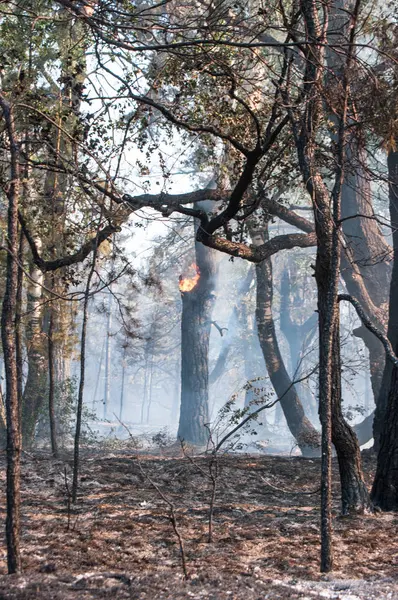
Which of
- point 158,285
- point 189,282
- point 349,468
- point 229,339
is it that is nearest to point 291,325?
point 229,339

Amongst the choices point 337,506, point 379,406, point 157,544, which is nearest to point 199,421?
point 379,406

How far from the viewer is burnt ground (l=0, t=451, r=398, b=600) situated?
14.9 feet

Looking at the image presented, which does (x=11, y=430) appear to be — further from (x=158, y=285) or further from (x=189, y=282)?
(x=189, y=282)

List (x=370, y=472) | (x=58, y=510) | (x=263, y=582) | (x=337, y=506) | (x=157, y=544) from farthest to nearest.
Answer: (x=370, y=472) → (x=337, y=506) → (x=58, y=510) → (x=157, y=544) → (x=263, y=582)

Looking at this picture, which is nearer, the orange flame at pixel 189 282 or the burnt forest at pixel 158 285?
the burnt forest at pixel 158 285

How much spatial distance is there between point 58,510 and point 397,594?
390 cm

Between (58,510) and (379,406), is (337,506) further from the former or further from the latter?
(379,406)

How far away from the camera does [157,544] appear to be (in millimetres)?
6070

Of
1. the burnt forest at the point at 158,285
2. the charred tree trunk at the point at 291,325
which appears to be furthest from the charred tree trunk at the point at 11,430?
the charred tree trunk at the point at 291,325

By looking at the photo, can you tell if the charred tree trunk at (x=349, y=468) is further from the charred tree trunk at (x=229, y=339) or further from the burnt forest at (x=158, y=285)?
the charred tree trunk at (x=229, y=339)

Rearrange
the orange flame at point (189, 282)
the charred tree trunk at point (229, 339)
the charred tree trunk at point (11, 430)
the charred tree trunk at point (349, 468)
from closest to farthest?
1. the charred tree trunk at point (11, 430)
2. the charred tree trunk at point (349, 468)
3. the orange flame at point (189, 282)
4. the charred tree trunk at point (229, 339)

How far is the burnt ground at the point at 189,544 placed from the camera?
178 inches

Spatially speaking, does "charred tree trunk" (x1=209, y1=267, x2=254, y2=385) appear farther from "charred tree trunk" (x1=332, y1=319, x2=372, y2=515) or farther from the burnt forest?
"charred tree trunk" (x1=332, y1=319, x2=372, y2=515)

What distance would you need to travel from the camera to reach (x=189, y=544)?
606 centimetres
